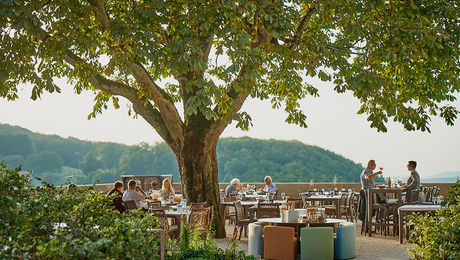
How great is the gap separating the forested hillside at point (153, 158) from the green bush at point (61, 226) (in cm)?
4596

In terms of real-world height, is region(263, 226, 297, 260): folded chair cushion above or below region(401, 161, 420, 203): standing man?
below

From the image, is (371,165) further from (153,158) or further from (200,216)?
(153,158)

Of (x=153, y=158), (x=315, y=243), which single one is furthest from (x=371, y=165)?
(x=153, y=158)

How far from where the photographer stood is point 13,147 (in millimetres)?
53750

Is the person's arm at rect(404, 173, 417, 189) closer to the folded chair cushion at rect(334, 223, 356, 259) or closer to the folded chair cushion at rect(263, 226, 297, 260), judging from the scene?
the folded chair cushion at rect(334, 223, 356, 259)

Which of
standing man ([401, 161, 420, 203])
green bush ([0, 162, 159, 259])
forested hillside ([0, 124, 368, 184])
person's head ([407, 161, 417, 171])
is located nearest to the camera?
green bush ([0, 162, 159, 259])

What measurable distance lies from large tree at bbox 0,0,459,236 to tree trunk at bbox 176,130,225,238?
2 cm

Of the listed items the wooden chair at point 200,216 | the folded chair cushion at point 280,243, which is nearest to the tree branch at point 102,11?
the wooden chair at point 200,216

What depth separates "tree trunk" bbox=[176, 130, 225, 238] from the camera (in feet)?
37.6

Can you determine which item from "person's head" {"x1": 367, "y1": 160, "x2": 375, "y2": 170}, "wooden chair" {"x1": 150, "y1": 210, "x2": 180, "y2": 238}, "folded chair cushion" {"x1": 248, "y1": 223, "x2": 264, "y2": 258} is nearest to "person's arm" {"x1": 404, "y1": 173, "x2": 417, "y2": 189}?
"person's head" {"x1": 367, "y1": 160, "x2": 375, "y2": 170}

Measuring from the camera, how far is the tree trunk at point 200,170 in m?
11.5

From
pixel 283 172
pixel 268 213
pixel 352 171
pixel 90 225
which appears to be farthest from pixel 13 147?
pixel 90 225

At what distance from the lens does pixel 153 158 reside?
5375 centimetres

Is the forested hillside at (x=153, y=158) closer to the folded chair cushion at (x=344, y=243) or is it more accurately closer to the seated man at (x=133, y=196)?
the seated man at (x=133, y=196)
